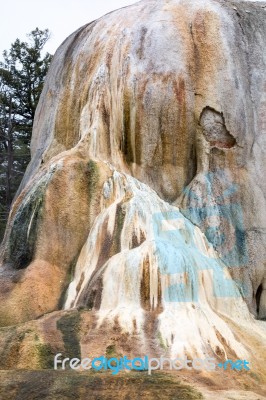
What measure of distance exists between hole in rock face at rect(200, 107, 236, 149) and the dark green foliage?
419 inches

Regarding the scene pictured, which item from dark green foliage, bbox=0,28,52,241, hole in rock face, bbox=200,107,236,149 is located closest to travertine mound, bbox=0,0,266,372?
hole in rock face, bbox=200,107,236,149

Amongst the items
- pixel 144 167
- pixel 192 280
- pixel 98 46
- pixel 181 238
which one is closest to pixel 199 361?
pixel 192 280

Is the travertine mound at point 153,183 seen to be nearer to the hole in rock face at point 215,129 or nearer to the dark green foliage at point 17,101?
the hole in rock face at point 215,129

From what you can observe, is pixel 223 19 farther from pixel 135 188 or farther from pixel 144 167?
pixel 135 188

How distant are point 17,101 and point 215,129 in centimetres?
1165

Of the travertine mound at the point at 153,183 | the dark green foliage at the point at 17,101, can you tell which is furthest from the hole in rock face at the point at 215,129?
the dark green foliage at the point at 17,101

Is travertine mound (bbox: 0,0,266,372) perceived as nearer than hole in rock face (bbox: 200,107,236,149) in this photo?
Yes

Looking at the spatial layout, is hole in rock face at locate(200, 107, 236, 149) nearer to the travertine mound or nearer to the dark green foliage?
the travertine mound

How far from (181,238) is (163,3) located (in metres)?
4.65

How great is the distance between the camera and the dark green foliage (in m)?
20.2

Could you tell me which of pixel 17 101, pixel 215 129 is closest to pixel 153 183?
pixel 215 129

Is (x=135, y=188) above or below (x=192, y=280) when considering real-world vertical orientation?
above

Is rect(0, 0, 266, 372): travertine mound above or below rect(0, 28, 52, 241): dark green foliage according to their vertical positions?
below

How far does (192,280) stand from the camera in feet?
22.3
